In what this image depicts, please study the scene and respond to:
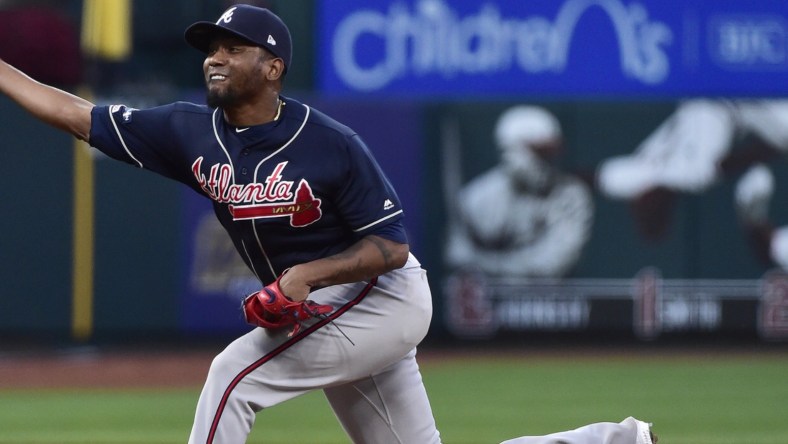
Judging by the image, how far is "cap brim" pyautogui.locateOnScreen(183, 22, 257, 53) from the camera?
430 centimetres

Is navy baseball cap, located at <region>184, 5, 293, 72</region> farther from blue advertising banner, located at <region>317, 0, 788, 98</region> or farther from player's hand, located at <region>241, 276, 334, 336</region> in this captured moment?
blue advertising banner, located at <region>317, 0, 788, 98</region>

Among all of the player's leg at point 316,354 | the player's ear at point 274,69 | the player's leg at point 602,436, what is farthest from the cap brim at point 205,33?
the player's leg at point 602,436

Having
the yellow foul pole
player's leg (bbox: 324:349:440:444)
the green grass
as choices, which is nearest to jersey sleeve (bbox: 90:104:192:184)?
player's leg (bbox: 324:349:440:444)

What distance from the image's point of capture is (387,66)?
45.4ft

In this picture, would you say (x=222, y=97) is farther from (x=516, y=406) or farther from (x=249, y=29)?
(x=516, y=406)

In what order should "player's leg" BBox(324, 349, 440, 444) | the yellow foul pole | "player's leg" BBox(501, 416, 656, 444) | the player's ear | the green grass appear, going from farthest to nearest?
the yellow foul pole → the green grass → "player's leg" BBox(501, 416, 656, 444) → "player's leg" BBox(324, 349, 440, 444) → the player's ear

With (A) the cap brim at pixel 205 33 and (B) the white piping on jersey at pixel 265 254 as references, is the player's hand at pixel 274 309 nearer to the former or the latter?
(B) the white piping on jersey at pixel 265 254

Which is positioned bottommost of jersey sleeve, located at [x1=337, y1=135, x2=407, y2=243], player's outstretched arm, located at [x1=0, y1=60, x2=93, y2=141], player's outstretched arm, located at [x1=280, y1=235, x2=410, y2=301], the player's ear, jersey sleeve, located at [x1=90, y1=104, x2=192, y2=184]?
player's outstretched arm, located at [x1=280, y1=235, x2=410, y2=301]

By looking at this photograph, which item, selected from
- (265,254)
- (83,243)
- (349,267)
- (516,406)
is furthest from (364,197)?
(83,243)

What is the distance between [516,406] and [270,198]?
16.7 ft

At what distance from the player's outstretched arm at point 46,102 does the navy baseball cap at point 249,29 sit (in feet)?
1.41

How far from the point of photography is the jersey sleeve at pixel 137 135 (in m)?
4.45

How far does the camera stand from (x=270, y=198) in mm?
4297

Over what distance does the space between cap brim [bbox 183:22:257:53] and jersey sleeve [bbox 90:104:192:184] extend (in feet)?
0.71
